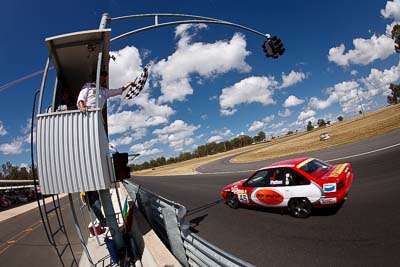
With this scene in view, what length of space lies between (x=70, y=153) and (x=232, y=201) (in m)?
6.62

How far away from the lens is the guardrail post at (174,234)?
438 cm

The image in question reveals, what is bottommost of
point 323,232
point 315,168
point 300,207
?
point 323,232

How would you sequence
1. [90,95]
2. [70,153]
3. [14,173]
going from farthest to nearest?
[14,173] → [90,95] → [70,153]

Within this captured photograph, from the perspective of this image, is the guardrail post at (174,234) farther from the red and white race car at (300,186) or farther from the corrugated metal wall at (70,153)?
the red and white race car at (300,186)

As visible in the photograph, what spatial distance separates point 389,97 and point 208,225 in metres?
176

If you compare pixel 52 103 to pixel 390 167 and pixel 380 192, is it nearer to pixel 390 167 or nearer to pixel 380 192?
pixel 380 192

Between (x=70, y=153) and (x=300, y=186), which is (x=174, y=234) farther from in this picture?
(x=300, y=186)

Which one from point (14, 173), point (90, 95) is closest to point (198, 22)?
point (90, 95)

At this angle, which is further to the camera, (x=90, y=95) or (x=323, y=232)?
(x=323, y=232)

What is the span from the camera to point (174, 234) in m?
4.56

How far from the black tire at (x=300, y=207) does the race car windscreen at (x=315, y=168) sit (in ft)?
2.45

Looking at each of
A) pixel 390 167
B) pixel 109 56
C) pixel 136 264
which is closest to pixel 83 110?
pixel 109 56

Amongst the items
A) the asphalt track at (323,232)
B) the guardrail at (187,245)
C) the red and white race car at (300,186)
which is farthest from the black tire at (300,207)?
the guardrail at (187,245)

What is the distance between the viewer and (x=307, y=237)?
5.84 meters
